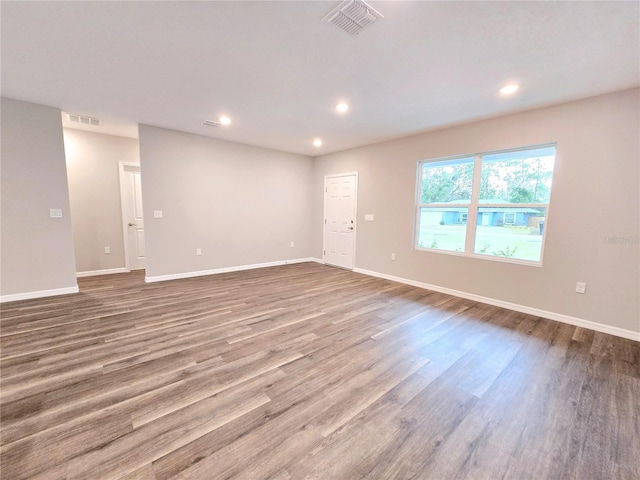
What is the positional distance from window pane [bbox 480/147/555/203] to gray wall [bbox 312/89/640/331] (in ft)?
0.48

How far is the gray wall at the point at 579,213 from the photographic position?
105 inches

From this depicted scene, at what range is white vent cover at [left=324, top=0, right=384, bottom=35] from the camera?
5.42 ft

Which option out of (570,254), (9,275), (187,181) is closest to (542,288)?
(570,254)

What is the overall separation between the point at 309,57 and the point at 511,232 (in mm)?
3358

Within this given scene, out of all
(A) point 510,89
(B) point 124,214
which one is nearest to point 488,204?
(A) point 510,89

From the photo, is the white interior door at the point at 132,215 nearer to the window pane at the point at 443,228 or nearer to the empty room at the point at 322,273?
the empty room at the point at 322,273

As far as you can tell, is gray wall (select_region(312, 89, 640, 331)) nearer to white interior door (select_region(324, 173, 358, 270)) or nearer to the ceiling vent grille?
white interior door (select_region(324, 173, 358, 270))

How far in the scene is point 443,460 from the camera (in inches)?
52.1

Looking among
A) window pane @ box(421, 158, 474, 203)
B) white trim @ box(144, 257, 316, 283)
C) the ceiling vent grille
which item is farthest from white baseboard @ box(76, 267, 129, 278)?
window pane @ box(421, 158, 474, 203)

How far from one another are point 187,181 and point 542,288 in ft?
18.7

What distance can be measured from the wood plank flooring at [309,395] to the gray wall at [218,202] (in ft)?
5.41

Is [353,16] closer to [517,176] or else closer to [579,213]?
[517,176]

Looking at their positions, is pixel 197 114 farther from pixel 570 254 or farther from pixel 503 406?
pixel 570 254

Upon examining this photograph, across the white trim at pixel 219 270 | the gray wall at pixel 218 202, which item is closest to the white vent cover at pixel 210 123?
the gray wall at pixel 218 202
